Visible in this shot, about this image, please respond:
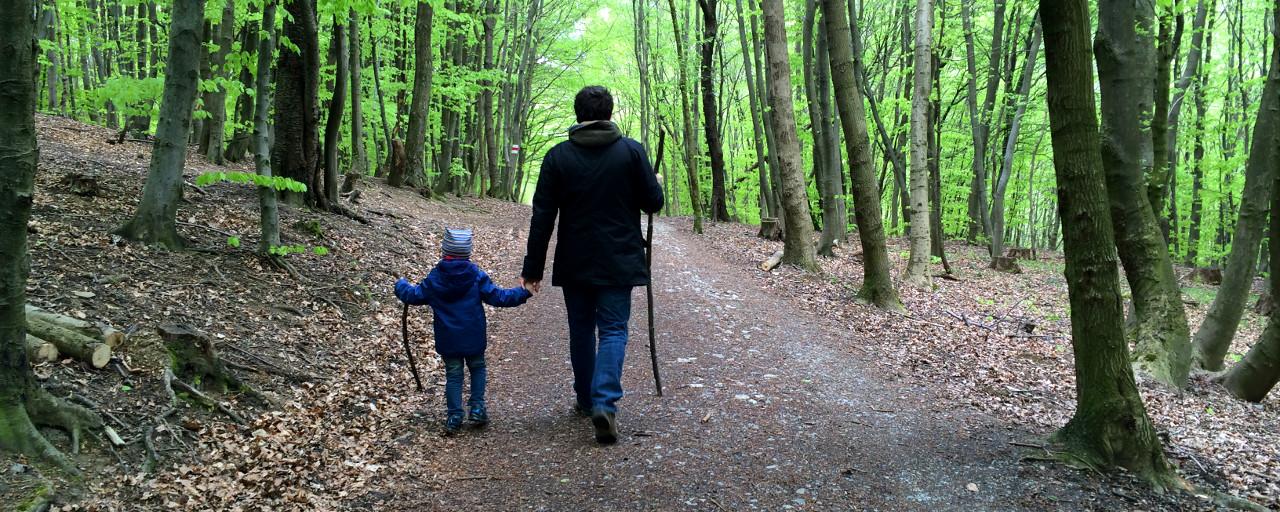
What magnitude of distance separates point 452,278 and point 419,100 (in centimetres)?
1396

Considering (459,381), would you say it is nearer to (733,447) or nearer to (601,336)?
(601,336)

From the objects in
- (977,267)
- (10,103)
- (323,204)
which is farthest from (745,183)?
(10,103)

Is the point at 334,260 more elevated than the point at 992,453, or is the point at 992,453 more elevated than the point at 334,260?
the point at 334,260

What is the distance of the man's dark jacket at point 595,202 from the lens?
13.9 ft

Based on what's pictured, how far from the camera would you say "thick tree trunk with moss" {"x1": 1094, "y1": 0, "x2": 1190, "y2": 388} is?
6059mm

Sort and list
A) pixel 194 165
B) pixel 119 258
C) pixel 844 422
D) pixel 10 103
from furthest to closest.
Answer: pixel 194 165
pixel 119 258
pixel 844 422
pixel 10 103

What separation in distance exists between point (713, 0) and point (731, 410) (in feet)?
55.1

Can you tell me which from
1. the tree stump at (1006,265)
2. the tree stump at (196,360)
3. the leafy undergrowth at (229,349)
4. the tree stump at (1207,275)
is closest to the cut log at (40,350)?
the leafy undergrowth at (229,349)

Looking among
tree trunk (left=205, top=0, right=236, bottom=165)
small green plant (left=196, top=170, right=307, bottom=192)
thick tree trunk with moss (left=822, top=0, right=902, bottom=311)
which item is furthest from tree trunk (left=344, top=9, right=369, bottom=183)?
thick tree trunk with moss (left=822, top=0, right=902, bottom=311)

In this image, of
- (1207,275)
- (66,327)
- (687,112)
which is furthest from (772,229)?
(66,327)

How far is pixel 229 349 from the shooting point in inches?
198

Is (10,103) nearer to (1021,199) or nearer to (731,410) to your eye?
(731,410)

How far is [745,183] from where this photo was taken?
106ft

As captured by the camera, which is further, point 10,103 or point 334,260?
point 334,260
